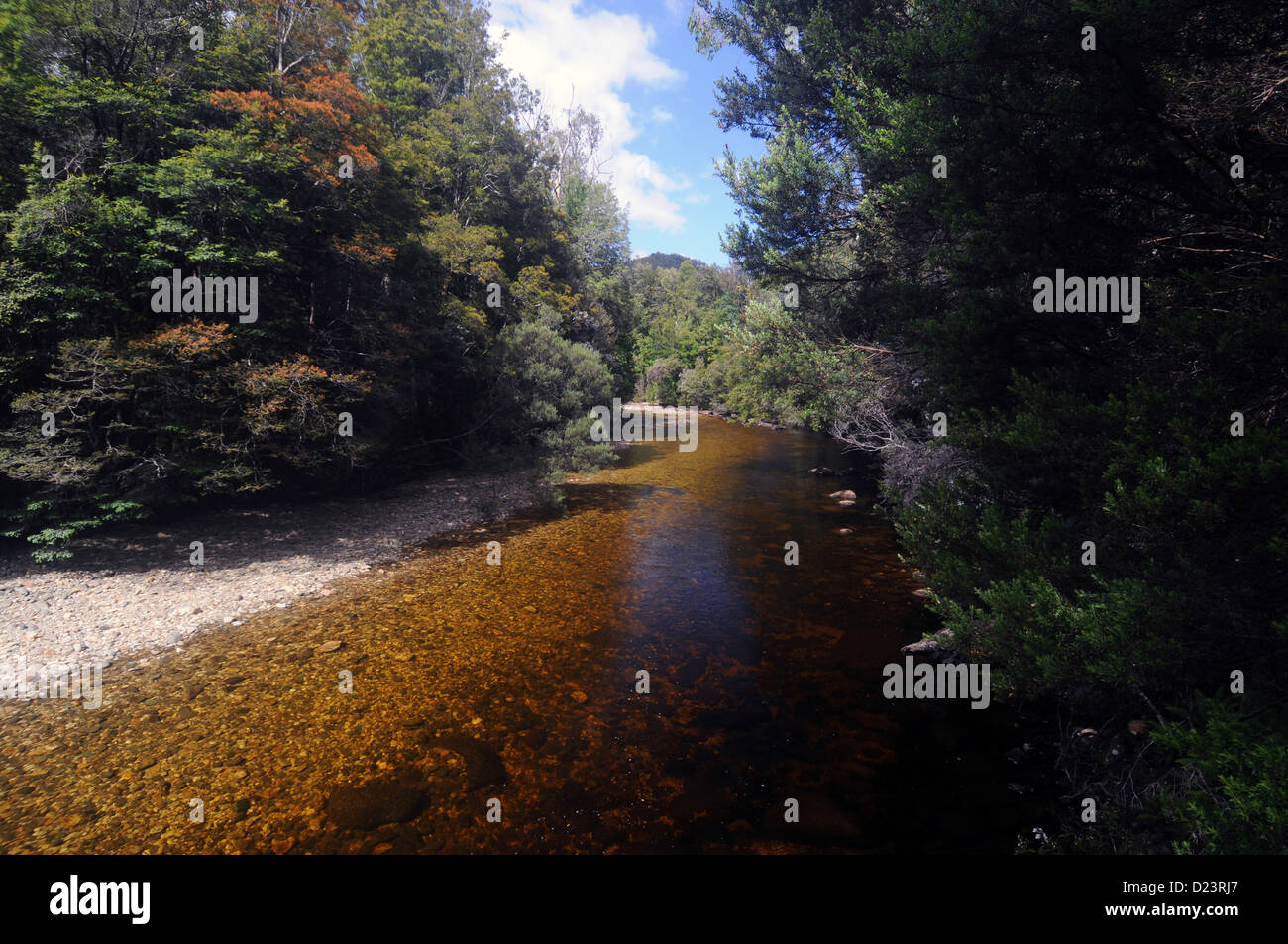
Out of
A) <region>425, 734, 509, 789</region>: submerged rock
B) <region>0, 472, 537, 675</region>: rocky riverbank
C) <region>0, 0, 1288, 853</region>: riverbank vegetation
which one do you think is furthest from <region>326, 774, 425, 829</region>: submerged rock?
<region>0, 0, 1288, 853</region>: riverbank vegetation

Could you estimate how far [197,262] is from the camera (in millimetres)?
10094

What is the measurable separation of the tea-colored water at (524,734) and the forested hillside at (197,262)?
485 cm

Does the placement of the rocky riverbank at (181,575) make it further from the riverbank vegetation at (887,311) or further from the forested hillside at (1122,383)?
the forested hillside at (1122,383)

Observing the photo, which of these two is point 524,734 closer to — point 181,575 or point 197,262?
point 181,575

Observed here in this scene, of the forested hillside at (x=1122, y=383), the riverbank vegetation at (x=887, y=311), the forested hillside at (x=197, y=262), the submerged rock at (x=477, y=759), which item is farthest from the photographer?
the forested hillside at (x=197, y=262)

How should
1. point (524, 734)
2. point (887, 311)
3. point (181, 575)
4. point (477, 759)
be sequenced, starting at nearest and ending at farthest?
point (477, 759) < point (524, 734) < point (181, 575) < point (887, 311)

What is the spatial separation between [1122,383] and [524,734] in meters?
7.69

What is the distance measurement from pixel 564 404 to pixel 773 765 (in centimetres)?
1667

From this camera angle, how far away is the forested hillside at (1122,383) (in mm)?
3453

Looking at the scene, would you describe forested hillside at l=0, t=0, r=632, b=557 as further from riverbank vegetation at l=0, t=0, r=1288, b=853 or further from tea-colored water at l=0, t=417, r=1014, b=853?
tea-colored water at l=0, t=417, r=1014, b=853

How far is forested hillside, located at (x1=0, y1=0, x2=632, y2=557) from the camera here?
29.0 feet

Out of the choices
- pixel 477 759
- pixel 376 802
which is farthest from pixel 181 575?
pixel 477 759

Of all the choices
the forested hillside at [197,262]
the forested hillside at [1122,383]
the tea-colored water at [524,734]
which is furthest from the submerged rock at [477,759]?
the forested hillside at [197,262]
